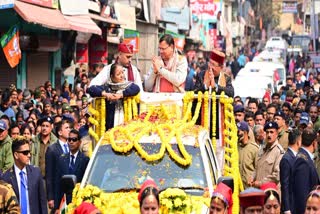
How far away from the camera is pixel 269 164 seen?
15.8 m

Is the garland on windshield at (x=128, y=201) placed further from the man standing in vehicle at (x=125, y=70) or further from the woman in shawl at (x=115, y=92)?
the man standing in vehicle at (x=125, y=70)

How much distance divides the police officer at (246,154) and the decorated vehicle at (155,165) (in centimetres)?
195

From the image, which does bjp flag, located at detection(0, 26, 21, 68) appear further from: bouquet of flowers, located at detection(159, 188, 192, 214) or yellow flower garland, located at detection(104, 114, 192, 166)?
bouquet of flowers, located at detection(159, 188, 192, 214)

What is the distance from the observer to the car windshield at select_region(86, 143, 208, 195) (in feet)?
41.0

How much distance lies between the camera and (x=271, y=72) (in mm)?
38281

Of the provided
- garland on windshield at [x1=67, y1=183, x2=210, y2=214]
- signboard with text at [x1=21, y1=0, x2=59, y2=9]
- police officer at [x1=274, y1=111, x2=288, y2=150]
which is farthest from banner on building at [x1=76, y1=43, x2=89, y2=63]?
garland on windshield at [x1=67, y1=183, x2=210, y2=214]

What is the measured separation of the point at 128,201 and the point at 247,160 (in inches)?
193

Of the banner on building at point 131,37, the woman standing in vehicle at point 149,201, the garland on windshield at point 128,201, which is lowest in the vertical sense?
the garland on windshield at point 128,201

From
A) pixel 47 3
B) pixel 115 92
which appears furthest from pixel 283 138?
pixel 47 3

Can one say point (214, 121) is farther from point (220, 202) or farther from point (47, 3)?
point (47, 3)

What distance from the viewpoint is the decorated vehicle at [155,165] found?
39.3ft

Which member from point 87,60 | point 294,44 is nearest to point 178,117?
point 87,60

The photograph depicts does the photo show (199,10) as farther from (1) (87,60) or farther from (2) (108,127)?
(2) (108,127)

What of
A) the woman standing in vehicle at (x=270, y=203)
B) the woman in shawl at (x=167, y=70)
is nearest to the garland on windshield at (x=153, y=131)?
the woman in shawl at (x=167, y=70)
